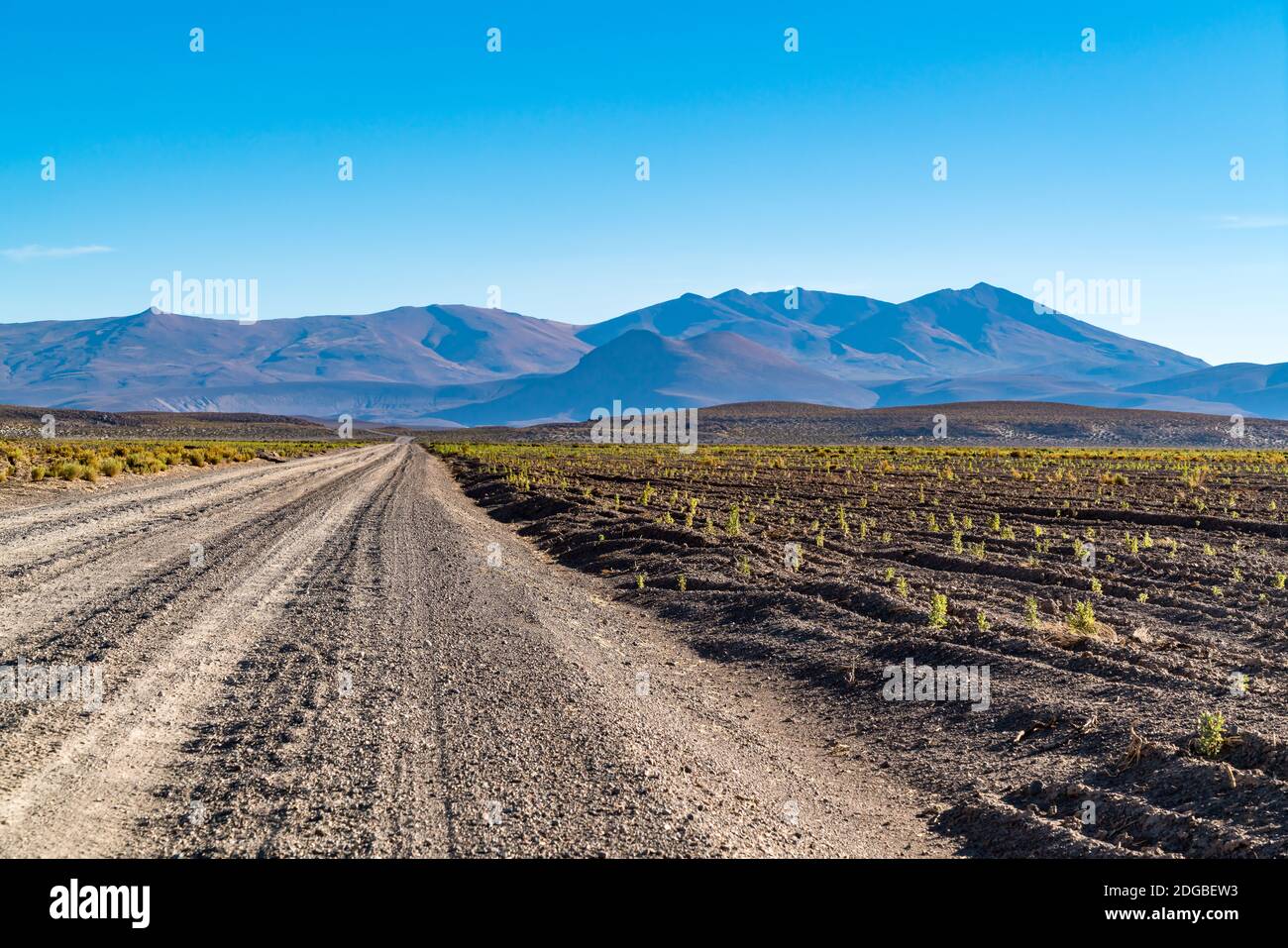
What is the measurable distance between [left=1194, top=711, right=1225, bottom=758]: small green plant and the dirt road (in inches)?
68.4

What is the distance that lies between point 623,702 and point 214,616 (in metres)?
4.54

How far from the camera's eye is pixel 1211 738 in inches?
240

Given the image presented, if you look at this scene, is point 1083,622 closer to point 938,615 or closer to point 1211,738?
point 938,615

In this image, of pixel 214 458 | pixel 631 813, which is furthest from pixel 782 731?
pixel 214 458

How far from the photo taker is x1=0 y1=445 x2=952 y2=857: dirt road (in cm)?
494

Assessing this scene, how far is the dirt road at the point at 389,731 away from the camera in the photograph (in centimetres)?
494

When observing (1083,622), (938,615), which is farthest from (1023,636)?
(938,615)

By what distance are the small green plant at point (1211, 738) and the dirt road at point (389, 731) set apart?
1.74m

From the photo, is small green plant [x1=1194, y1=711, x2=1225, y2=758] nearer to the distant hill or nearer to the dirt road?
the dirt road

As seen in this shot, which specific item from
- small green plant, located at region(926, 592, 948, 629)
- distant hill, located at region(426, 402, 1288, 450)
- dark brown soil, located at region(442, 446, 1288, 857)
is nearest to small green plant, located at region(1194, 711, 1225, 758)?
dark brown soil, located at region(442, 446, 1288, 857)

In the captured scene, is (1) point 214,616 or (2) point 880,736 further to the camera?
(1) point 214,616

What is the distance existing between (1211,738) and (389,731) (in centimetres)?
496

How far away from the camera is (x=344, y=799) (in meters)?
5.23
